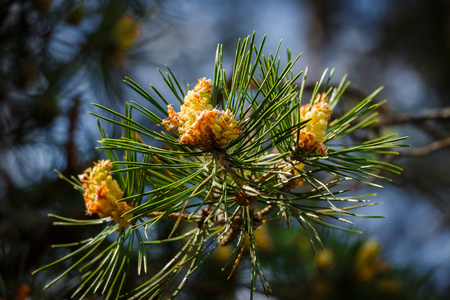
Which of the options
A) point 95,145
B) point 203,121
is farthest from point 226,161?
point 95,145

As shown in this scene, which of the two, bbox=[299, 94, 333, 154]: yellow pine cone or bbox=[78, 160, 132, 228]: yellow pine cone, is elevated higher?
bbox=[299, 94, 333, 154]: yellow pine cone

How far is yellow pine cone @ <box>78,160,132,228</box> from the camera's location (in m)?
0.52

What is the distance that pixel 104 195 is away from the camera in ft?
1.71

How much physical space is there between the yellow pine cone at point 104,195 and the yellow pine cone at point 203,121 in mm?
114

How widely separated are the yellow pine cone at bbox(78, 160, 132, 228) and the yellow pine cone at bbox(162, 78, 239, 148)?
0.37ft

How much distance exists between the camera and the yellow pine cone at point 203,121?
1.50 feet

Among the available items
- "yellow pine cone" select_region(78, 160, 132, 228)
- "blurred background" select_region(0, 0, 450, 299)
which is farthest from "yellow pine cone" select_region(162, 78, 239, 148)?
"blurred background" select_region(0, 0, 450, 299)

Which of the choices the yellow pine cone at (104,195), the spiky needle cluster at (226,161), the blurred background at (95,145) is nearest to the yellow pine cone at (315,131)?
the spiky needle cluster at (226,161)

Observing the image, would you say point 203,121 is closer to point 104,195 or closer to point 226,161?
point 226,161

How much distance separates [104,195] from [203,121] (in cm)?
17

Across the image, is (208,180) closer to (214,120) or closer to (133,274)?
(214,120)

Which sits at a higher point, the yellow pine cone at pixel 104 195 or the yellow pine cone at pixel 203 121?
the yellow pine cone at pixel 203 121

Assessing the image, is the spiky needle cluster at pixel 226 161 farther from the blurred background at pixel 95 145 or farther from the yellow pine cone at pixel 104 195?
the blurred background at pixel 95 145

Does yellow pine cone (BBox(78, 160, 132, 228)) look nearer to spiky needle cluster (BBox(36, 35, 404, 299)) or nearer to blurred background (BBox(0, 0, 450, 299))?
spiky needle cluster (BBox(36, 35, 404, 299))
